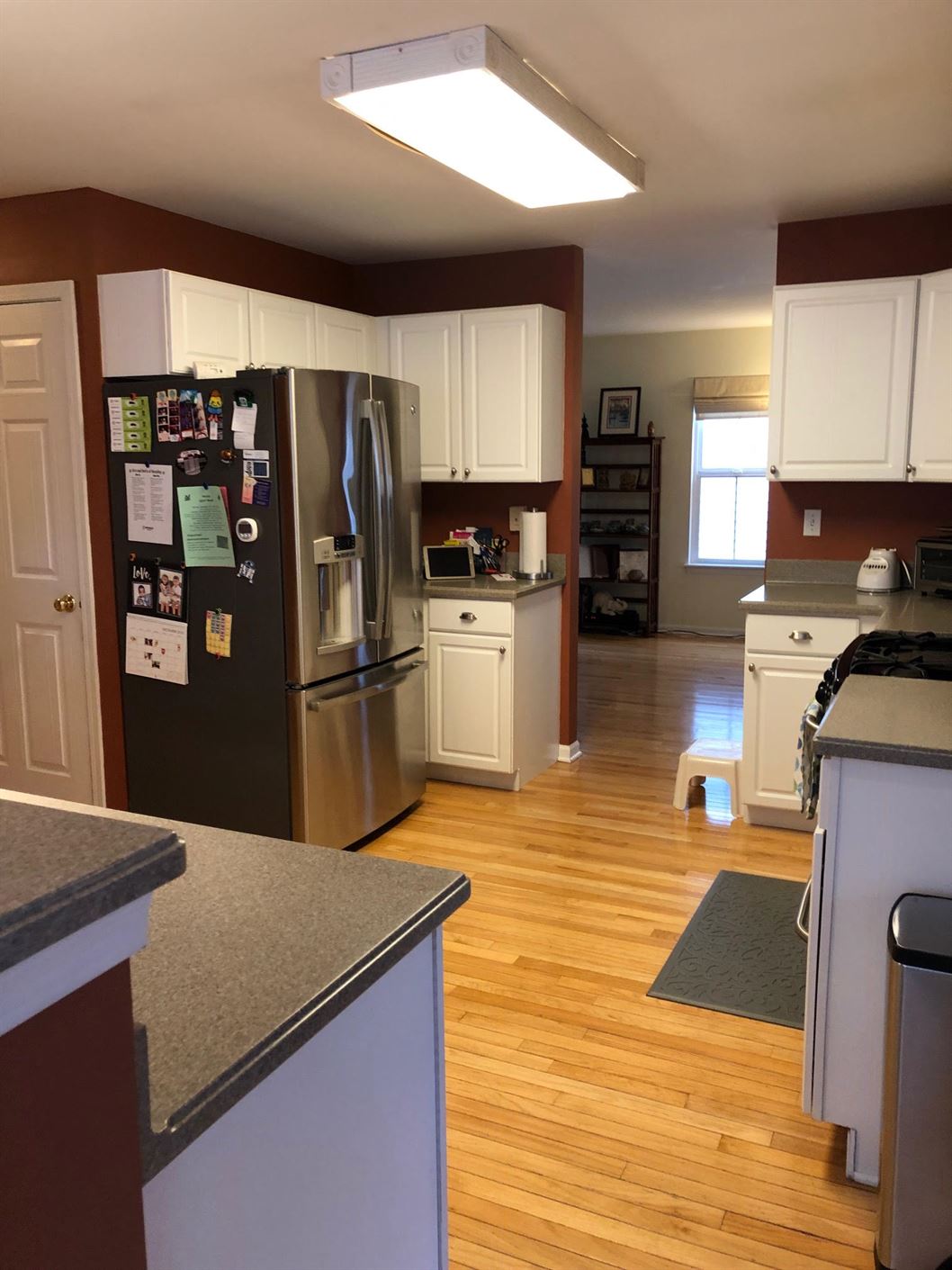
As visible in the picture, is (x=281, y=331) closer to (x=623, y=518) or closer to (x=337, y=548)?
(x=337, y=548)

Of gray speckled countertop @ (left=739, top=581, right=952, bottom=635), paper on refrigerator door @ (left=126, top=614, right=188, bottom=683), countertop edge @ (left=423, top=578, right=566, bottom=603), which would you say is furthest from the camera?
countertop edge @ (left=423, top=578, right=566, bottom=603)

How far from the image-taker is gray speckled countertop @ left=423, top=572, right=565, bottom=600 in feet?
14.3

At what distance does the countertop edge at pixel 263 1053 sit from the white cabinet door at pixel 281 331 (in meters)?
3.16

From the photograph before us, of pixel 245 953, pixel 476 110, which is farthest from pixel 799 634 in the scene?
pixel 245 953

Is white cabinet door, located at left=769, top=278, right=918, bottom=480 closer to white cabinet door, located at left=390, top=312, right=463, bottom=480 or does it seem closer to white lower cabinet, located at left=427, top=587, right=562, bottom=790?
white lower cabinet, located at left=427, top=587, right=562, bottom=790

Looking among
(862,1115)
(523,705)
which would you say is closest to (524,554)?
(523,705)

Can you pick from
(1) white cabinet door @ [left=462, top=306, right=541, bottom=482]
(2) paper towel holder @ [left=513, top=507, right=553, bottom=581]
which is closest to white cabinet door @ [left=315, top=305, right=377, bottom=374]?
(1) white cabinet door @ [left=462, top=306, right=541, bottom=482]

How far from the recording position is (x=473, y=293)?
4922 mm

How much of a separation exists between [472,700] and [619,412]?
4678 mm

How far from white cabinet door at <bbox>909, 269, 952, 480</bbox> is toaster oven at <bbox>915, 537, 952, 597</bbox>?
263 millimetres

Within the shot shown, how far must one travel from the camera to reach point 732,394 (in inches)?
316

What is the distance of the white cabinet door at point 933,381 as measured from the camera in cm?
382

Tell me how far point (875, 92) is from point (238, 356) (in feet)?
7.63

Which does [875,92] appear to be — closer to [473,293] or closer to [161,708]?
[473,293]
